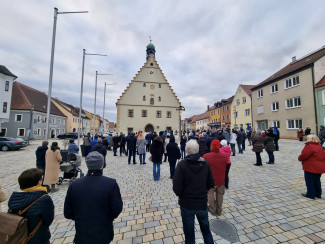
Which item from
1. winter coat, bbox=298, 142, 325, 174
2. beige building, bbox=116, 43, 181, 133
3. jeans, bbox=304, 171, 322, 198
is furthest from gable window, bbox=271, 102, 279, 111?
winter coat, bbox=298, 142, 325, 174

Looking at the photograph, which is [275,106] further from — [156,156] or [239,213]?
[239,213]

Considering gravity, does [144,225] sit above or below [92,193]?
below

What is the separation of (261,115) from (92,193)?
31.8 meters

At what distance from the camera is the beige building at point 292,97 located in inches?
752

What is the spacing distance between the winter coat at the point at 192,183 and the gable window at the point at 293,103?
83.9ft

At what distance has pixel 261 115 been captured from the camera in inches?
1090

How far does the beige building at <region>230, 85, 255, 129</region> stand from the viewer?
111 feet

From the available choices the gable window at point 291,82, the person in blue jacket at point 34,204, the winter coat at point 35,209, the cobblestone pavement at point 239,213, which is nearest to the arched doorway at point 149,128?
the gable window at point 291,82

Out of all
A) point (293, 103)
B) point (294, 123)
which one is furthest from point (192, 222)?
point (293, 103)

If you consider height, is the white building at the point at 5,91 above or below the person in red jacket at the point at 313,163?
above

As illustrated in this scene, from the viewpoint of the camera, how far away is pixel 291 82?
72.2ft

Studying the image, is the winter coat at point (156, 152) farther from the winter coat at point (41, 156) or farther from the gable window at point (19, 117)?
the gable window at point (19, 117)

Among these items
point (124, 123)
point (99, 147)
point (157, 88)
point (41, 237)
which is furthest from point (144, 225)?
point (157, 88)

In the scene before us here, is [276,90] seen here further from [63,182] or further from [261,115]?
[63,182]
